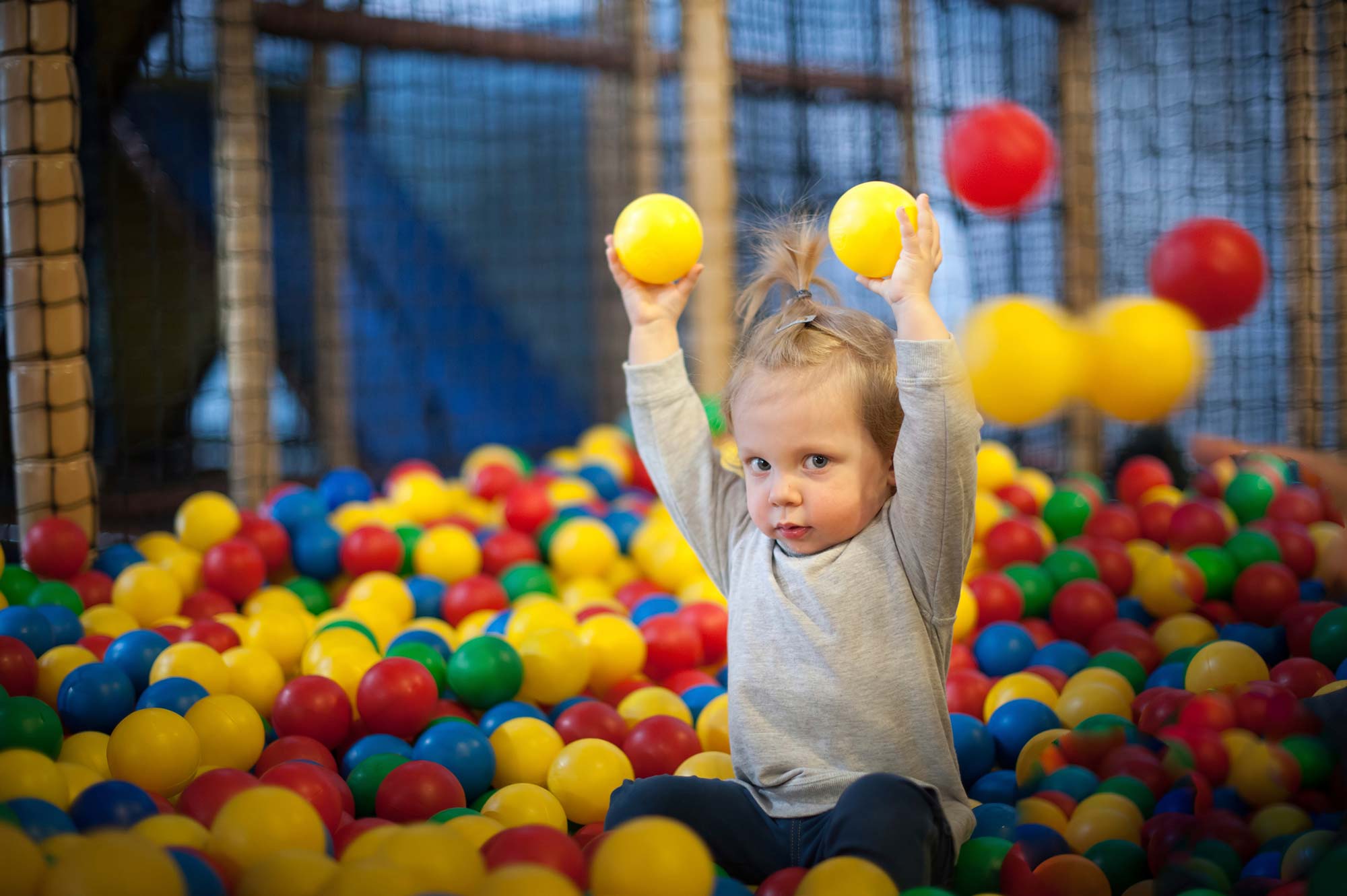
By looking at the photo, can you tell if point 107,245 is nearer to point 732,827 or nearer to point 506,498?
point 506,498

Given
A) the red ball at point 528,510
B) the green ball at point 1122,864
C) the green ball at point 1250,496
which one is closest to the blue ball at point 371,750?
the green ball at point 1122,864

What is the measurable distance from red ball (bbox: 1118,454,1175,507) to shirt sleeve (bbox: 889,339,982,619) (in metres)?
1.46

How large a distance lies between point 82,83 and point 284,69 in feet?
4.83

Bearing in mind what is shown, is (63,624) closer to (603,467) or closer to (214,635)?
(214,635)

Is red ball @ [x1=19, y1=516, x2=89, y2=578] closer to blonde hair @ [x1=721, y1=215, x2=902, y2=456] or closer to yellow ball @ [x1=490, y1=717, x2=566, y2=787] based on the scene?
yellow ball @ [x1=490, y1=717, x2=566, y2=787]

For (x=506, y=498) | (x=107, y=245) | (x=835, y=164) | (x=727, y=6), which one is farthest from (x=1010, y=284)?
(x=107, y=245)

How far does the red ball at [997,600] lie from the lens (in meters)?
1.73

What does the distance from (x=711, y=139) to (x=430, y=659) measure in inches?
60.1

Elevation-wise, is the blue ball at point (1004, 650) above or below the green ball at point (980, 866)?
above

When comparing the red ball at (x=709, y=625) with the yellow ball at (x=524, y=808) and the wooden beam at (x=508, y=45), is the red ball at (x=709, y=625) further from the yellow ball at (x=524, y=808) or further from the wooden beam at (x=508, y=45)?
the wooden beam at (x=508, y=45)

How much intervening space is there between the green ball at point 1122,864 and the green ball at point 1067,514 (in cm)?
125

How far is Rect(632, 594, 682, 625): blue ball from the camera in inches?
69.1

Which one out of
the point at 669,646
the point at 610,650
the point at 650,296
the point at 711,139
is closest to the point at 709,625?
the point at 669,646

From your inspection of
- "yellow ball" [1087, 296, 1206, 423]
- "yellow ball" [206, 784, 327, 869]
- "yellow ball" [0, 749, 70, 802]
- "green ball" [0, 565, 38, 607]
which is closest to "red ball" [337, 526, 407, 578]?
"green ball" [0, 565, 38, 607]
